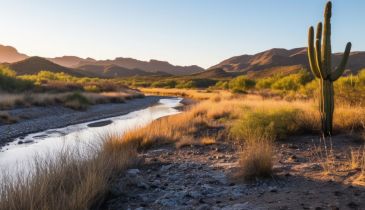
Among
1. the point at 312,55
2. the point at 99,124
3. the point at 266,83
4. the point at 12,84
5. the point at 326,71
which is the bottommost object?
the point at 99,124

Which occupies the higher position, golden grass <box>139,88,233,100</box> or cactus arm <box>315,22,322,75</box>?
cactus arm <box>315,22,322,75</box>

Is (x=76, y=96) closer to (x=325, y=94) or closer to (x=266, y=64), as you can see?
(x=325, y=94)

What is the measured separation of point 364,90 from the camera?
15352 mm

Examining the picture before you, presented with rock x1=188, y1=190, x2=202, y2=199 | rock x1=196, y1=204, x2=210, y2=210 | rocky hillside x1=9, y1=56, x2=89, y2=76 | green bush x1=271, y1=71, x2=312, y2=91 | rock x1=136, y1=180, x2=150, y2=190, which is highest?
rocky hillside x1=9, y1=56, x2=89, y2=76

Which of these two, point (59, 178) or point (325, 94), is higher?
point (325, 94)

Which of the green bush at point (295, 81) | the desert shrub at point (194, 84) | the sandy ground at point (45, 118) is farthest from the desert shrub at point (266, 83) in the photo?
the desert shrub at point (194, 84)

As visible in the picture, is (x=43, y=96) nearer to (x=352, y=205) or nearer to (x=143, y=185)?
(x=143, y=185)

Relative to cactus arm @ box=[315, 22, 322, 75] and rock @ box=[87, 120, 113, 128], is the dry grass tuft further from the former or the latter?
cactus arm @ box=[315, 22, 322, 75]

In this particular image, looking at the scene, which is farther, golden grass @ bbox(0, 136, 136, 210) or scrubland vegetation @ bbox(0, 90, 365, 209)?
scrubland vegetation @ bbox(0, 90, 365, 209)

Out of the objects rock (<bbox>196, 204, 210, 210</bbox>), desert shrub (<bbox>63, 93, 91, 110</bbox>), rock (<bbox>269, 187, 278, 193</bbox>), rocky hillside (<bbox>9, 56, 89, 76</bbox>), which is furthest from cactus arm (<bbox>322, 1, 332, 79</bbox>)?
rocky hillside (<bbox>9, 56, 89, 76</bbox>)

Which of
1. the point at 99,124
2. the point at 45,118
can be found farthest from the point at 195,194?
the point at 45,118

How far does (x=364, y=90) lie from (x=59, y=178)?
13089 millimetres

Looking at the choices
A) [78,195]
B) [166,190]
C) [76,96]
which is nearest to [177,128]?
[166,190]

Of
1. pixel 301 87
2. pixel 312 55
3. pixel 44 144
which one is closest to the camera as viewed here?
pixel 312 55
